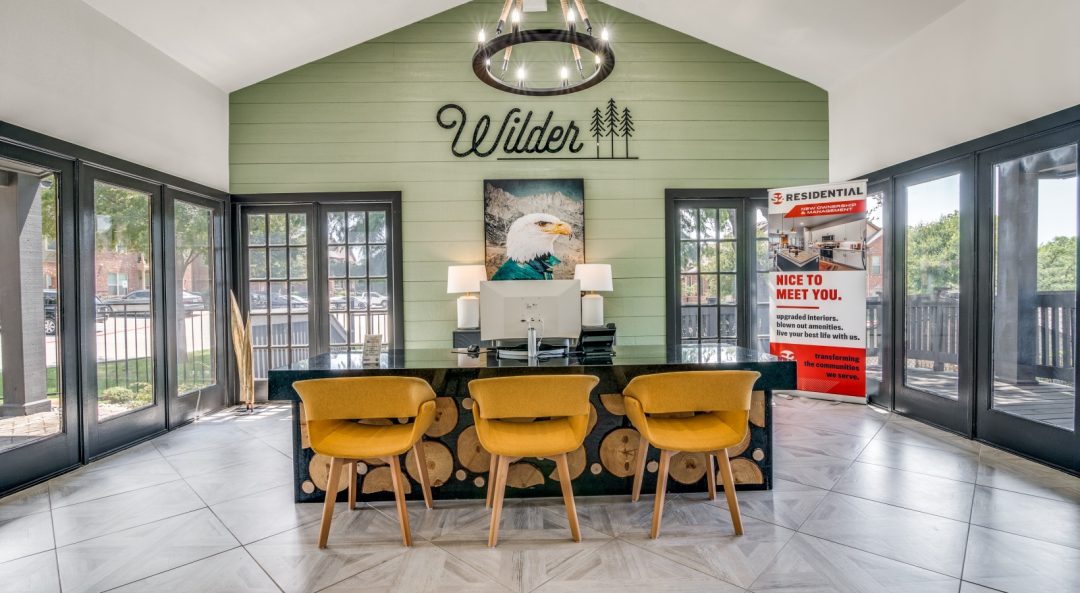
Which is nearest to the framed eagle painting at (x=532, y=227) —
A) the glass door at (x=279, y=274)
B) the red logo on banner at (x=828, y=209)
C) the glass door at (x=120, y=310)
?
the glass door at (x=279, y=274)

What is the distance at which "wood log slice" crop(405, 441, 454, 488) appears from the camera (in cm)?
276

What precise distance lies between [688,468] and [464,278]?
2.68m

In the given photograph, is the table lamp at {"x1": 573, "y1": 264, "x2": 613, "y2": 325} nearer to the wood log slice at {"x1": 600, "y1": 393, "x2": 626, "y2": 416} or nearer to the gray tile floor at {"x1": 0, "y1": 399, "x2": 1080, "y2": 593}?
the wood log slice at {"x1": 600, "y1": 393, "x2": 626, "y2": 416}

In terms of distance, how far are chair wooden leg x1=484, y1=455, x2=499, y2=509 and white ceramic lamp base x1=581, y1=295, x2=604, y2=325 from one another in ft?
7.02

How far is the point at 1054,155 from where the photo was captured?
10.5 feet

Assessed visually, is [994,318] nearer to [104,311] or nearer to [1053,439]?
[1053,439]

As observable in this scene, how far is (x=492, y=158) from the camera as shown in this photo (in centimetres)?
502

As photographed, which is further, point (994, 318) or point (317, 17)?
point (317, 17)

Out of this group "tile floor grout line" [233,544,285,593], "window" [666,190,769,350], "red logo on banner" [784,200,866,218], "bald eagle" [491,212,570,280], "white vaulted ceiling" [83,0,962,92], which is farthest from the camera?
"window" [666,190,769,350]

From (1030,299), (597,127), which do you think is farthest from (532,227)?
(1030,299)

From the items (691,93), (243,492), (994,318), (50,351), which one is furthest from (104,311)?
(994,318)

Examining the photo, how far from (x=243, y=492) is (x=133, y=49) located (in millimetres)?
3591

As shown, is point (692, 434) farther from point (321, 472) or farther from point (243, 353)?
point (243, 353)

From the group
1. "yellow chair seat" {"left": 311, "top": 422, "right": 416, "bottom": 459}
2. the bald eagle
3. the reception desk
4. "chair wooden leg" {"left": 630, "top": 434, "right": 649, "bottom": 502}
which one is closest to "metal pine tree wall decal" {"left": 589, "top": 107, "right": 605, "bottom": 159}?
the bald eagle
